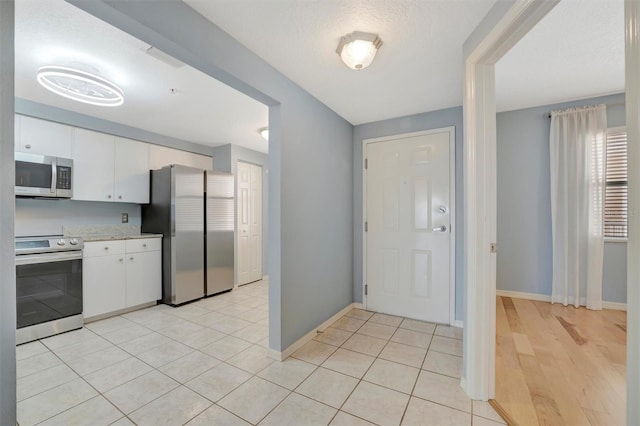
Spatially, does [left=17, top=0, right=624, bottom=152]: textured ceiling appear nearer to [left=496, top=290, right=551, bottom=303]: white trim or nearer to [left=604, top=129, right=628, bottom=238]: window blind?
[left=604, top=129, right=628, bottom=238]: window blind

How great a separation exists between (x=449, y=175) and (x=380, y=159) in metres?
0.78

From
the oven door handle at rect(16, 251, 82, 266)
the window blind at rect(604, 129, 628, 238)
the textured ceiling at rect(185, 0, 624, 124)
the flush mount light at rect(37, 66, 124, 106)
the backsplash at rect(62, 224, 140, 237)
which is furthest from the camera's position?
the backsplash at rect(62, 224, 140, 237)

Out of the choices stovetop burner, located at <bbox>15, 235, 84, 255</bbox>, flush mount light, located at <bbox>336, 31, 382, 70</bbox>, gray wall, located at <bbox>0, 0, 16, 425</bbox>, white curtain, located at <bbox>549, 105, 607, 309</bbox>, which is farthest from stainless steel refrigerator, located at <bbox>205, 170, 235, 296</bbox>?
white curtain, located at <bbox>549, 105, 607, 309</bbox>

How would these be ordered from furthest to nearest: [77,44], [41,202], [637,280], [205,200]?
[205,200], [41,202], [77,44], [637,280]

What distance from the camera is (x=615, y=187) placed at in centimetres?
297

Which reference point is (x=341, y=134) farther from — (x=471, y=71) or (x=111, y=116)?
(x=111, y=116)

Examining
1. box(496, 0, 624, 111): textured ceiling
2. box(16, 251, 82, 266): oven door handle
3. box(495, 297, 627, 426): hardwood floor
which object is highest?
box(496, 0, 624, 111): textured ceiling

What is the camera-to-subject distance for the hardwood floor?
1.50 metres

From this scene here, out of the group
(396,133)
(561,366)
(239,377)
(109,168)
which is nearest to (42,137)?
(109,168)

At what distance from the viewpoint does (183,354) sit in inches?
86.7

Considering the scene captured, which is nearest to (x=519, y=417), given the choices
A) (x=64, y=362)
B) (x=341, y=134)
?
(x=341, y=134)

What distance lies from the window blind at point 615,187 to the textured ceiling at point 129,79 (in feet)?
12.9

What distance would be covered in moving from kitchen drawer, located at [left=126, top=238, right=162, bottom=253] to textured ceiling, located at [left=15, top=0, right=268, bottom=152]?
58.6 inches

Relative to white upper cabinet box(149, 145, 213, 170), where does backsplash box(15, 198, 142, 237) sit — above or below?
below
